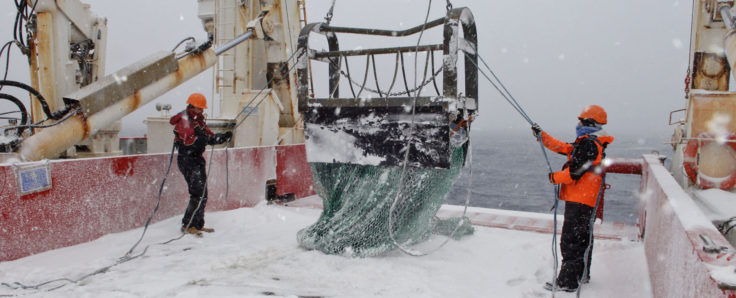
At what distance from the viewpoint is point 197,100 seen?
6312 millimetres

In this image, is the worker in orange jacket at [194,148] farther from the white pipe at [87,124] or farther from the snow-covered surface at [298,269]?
the white pipe at [87,124]

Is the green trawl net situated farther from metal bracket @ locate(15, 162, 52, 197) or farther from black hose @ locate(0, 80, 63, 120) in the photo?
black hose @ locate(0, 80, 63, 120)

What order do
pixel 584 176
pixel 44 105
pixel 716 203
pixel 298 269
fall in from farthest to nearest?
pixel 716 203, pixel 44 105, pixel 298 269, pixel 584 176

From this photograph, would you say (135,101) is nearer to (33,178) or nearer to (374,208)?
(33,178)

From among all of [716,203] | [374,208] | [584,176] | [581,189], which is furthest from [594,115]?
[716,203]

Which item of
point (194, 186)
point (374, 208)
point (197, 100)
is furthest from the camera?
point (194, 186)

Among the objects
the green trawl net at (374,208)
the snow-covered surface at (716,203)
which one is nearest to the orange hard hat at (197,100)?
the green trawl net at (374,208)

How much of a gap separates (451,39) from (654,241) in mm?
2832

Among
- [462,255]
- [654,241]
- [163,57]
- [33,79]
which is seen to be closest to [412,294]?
[462,255]

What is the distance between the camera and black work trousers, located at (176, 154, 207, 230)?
6.40 m

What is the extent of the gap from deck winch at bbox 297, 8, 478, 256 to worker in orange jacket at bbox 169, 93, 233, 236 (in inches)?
56.8

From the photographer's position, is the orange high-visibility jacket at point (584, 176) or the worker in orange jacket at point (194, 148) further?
the worker in orange jacket at point (194, 148)

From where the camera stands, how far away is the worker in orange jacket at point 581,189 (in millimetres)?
4426

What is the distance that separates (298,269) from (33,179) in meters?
2.96
